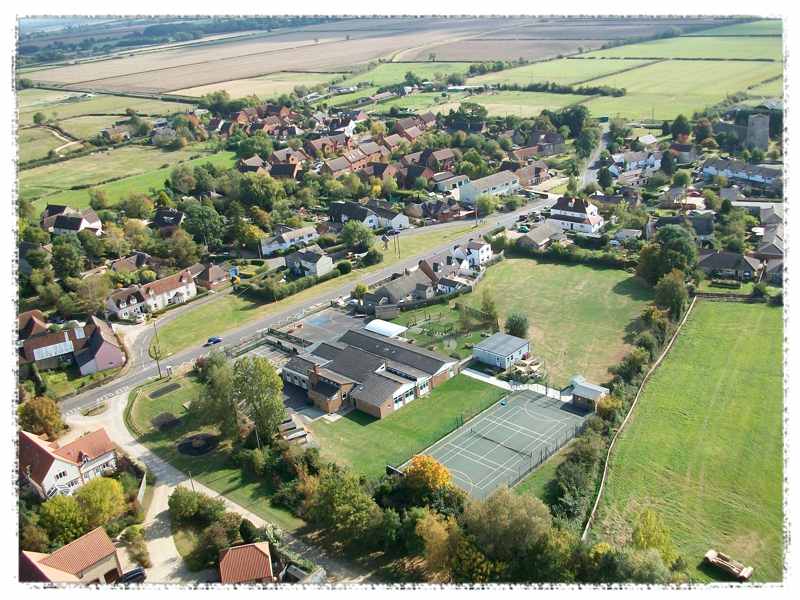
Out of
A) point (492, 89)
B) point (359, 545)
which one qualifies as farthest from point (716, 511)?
point (492, 89)

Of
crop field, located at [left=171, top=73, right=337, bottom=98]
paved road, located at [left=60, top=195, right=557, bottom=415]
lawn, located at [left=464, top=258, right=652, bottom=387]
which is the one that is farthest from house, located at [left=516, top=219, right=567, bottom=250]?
crop field, located at [left=171, top=73, right=337, bottom=98]

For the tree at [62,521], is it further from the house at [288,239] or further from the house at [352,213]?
the house at [352,213]

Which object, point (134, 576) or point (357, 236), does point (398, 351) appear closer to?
point (134, 576)

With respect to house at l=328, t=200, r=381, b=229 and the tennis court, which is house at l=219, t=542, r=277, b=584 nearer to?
the tennis court

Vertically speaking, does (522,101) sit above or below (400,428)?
above

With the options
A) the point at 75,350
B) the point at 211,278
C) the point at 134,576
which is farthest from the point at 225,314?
the point at 134,576

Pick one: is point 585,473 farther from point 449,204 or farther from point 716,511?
point 449,204
